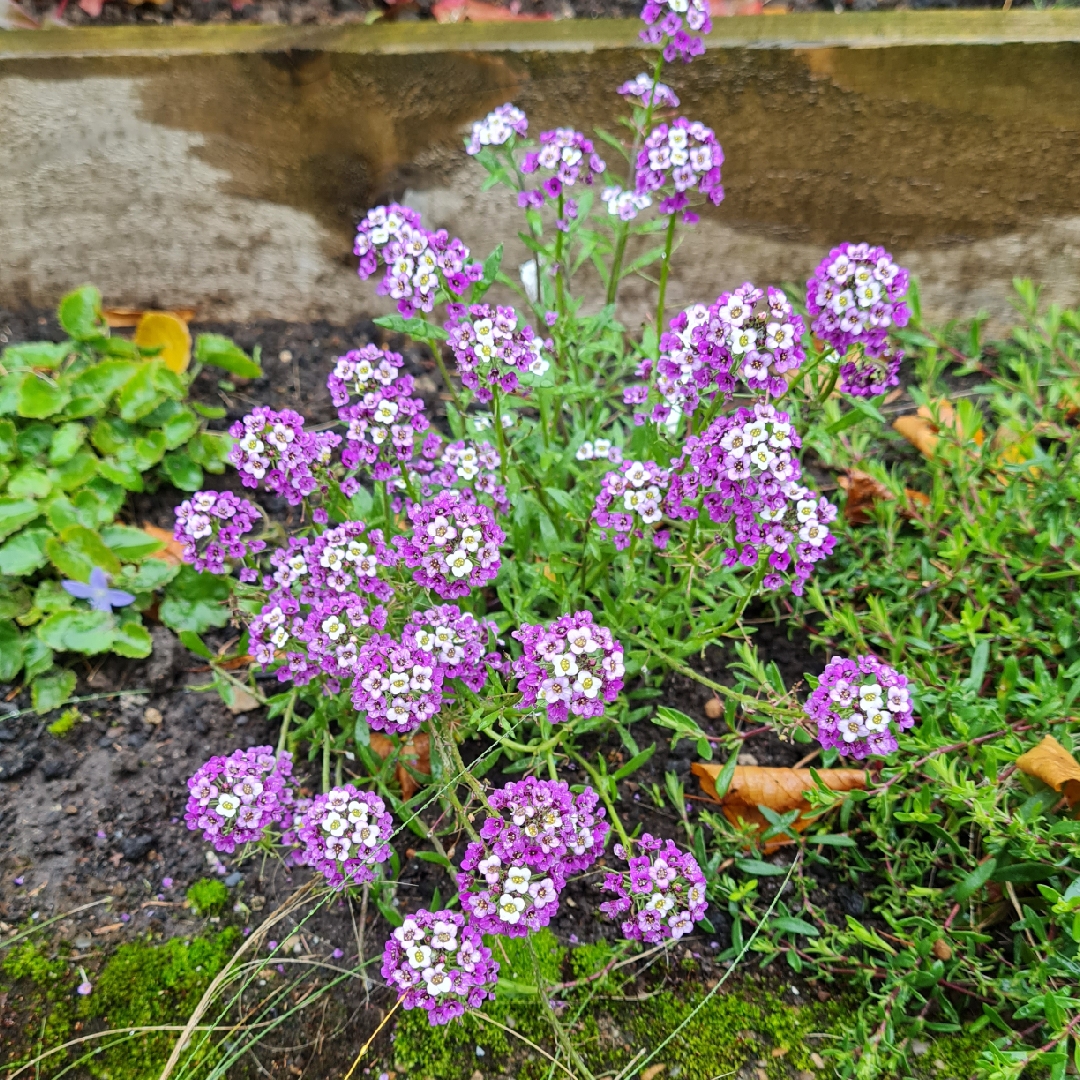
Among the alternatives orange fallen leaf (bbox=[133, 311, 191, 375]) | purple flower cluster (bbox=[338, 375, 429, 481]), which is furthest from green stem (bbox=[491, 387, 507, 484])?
orange fallen leaf (bbox=[133, 311, 191, 375])

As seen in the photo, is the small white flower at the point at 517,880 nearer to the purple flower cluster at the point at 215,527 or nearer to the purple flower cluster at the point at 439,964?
the purple flower cluster at the point at 439,964

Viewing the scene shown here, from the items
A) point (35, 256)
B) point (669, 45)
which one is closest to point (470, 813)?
point (669, 45)

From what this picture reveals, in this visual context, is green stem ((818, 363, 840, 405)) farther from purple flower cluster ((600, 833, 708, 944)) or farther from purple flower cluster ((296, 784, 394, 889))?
purple flower cluster ((296, 784, 394, 889))

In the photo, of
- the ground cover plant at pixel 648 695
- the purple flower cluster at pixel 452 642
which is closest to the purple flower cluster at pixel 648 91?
the ground cover plant at pixel 648 695

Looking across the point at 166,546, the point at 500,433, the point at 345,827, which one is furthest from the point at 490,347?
the point at 166,546

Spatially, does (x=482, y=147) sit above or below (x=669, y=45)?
below

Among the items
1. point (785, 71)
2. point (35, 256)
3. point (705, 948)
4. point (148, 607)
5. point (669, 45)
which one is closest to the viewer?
point (705, 948)

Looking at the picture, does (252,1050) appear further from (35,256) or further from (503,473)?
(35,256)
